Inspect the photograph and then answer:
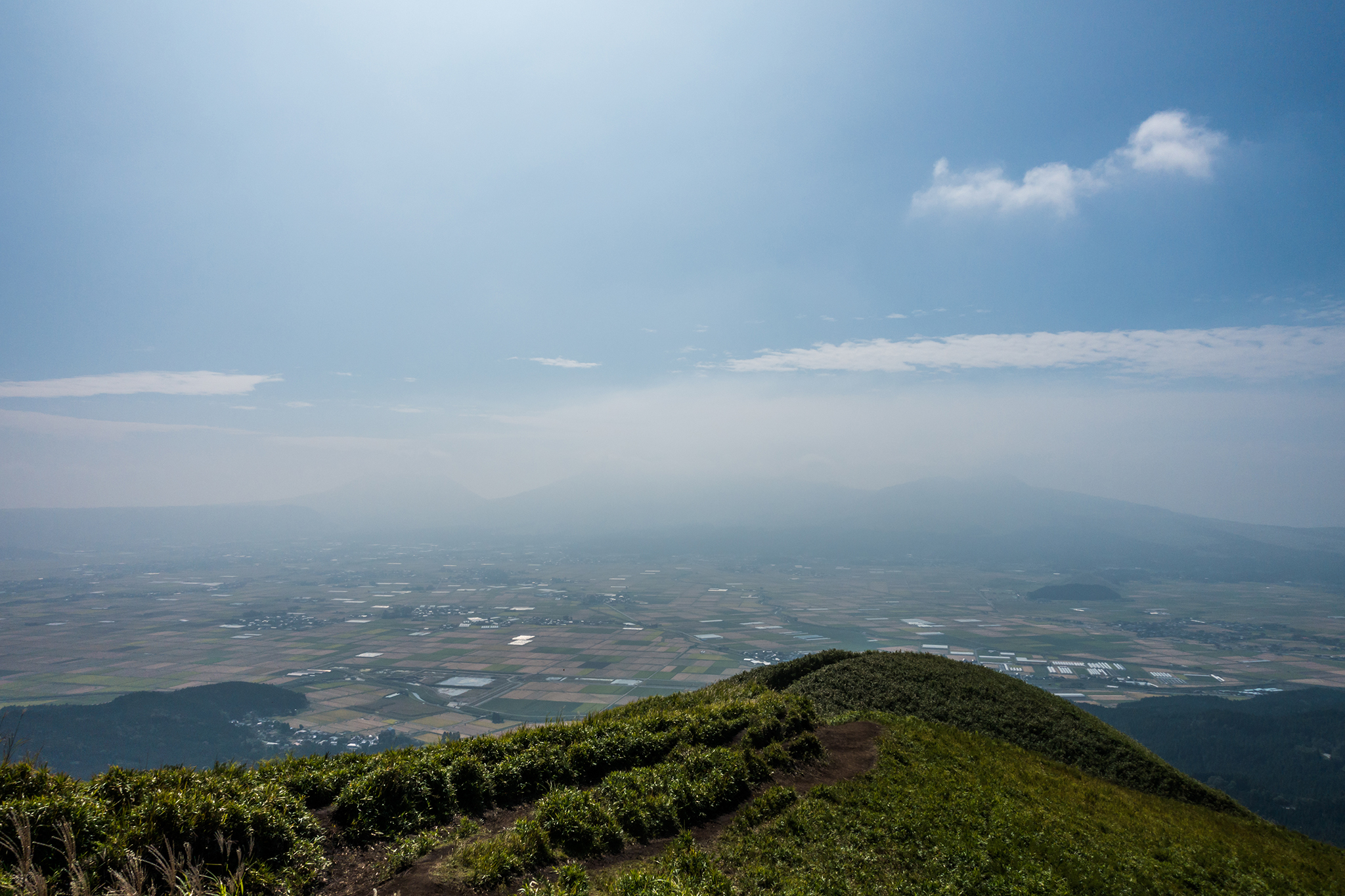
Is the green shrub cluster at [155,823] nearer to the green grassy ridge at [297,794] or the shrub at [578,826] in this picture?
the green grassy ridge at [297,794]

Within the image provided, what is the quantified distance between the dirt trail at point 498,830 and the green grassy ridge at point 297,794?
0.36m

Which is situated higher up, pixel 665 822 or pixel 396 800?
pixel 396 800

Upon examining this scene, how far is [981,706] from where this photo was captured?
2362 centimetres

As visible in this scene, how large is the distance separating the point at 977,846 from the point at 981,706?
1452 centimetres

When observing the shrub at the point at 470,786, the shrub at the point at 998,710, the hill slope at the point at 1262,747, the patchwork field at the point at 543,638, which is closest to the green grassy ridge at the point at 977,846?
the shrub at the point at 998,710

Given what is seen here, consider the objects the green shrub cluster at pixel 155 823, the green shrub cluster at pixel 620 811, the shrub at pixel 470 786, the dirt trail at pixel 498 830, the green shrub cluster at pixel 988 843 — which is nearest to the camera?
the green shrub cluster at pixel 155 823

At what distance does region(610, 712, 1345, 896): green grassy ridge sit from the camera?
9625 mm

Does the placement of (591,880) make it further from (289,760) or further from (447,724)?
(447,724)

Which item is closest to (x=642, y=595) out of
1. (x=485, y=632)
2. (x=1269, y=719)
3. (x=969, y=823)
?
(x=485, y=632)

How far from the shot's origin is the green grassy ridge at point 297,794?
669 centimetres

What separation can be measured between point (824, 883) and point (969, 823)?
5528mm

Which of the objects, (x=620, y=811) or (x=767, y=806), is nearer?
(x=620, y=811)

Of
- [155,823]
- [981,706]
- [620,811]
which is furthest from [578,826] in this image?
[981,706]

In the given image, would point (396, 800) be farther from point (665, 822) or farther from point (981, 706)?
point (981, 706)
